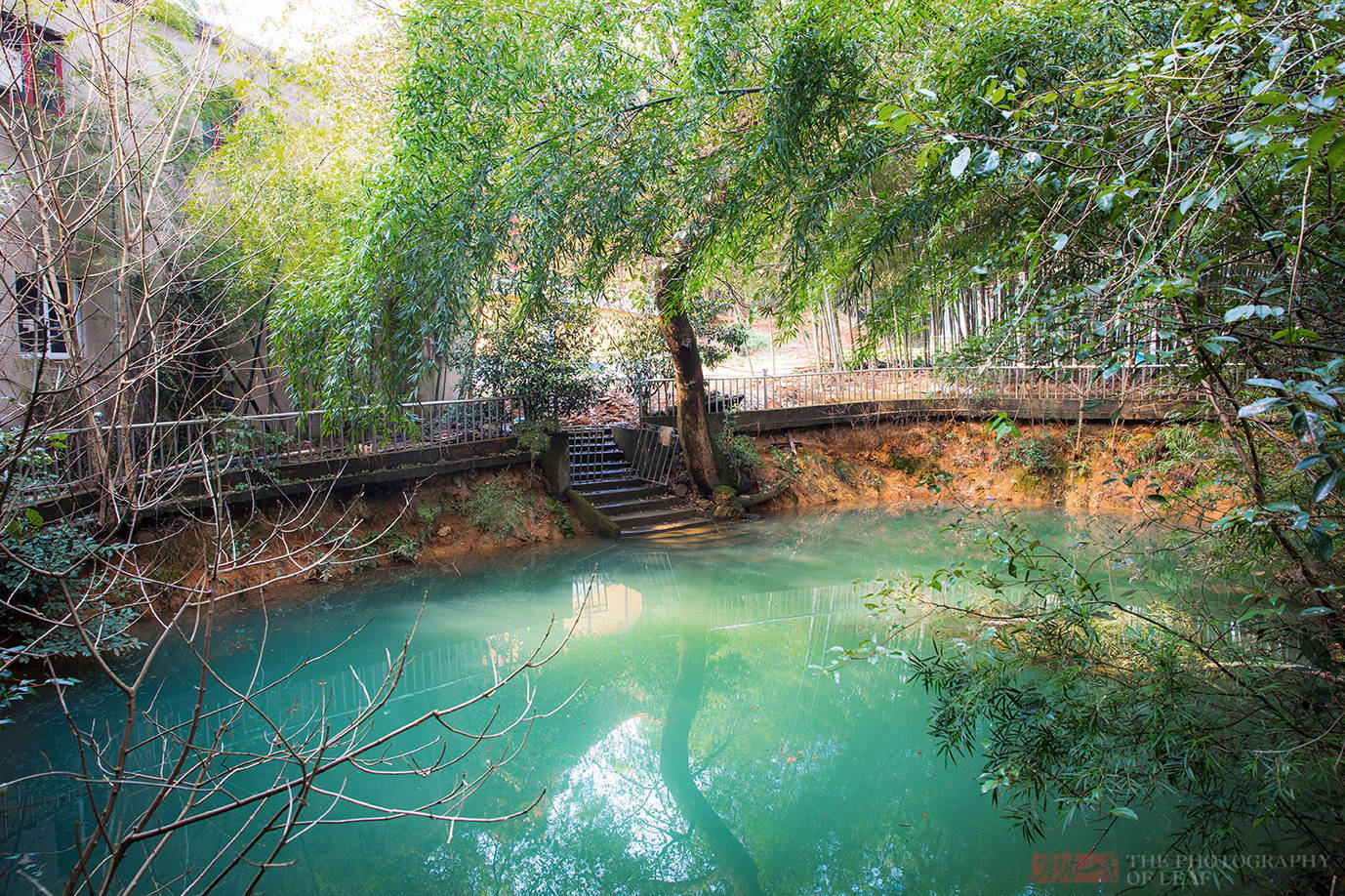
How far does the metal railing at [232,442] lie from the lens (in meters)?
4.59

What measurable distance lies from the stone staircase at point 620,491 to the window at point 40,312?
19.3 ft

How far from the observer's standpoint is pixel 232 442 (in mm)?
7051

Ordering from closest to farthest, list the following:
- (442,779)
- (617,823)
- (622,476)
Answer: (617,823) → (442,779) → (622,476)

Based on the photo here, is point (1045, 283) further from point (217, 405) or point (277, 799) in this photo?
point (217, 405)

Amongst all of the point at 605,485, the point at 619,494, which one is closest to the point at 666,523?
the point at 619,494

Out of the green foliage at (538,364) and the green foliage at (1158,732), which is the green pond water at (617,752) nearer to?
the green foliage at (1158,732)

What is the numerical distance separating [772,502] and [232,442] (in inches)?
289

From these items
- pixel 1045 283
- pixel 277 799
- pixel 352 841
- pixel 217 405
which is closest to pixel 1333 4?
pixel 1045 283

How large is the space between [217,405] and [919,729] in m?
8.42

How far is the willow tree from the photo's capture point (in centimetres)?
490

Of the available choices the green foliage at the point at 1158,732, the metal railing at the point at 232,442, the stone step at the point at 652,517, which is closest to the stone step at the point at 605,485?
the stone step at the point at 652,517

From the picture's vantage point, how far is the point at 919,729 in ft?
16.1

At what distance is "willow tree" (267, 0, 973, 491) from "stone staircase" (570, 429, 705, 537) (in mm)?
4596

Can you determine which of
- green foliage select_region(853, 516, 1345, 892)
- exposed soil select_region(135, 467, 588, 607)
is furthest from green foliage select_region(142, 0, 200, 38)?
green foliage select_region(853, 516, 1345, 892)
